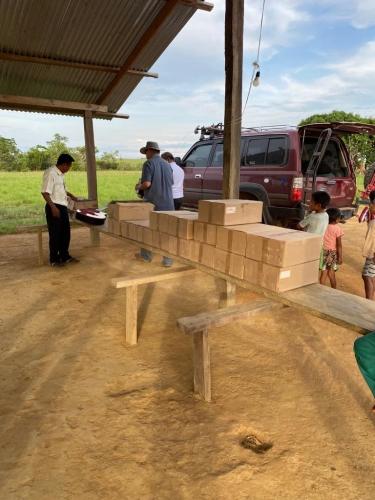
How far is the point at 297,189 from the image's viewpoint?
5676 mm

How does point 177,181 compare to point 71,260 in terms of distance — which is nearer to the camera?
point 71,260

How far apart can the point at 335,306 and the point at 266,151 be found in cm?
449

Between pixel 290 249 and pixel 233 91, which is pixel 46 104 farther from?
pixel 290 249

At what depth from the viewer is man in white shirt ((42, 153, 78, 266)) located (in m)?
5.31

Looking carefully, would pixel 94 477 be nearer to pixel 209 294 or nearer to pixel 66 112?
pixel 209 294

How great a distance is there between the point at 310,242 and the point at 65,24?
4.92 m

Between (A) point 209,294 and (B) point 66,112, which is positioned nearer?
(A) point 209,294

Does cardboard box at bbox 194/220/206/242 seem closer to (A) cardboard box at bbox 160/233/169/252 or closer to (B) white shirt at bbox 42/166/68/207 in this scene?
(A) cardboard box at bbox 160/233/169/252

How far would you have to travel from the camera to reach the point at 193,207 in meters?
8.10

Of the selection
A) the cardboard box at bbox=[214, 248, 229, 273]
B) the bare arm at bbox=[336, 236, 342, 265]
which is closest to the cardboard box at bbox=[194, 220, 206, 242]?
the cardboard box at bbox=[214, 248, 229, 273]

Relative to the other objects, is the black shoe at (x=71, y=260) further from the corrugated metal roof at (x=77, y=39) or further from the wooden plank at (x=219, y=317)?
the wooden plank at (x=219, y=317)

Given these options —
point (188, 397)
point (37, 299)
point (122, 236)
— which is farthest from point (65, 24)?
point (188, 397)

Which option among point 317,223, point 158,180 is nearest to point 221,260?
point 317,223

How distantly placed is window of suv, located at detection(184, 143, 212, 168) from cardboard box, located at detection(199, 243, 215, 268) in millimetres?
4850
